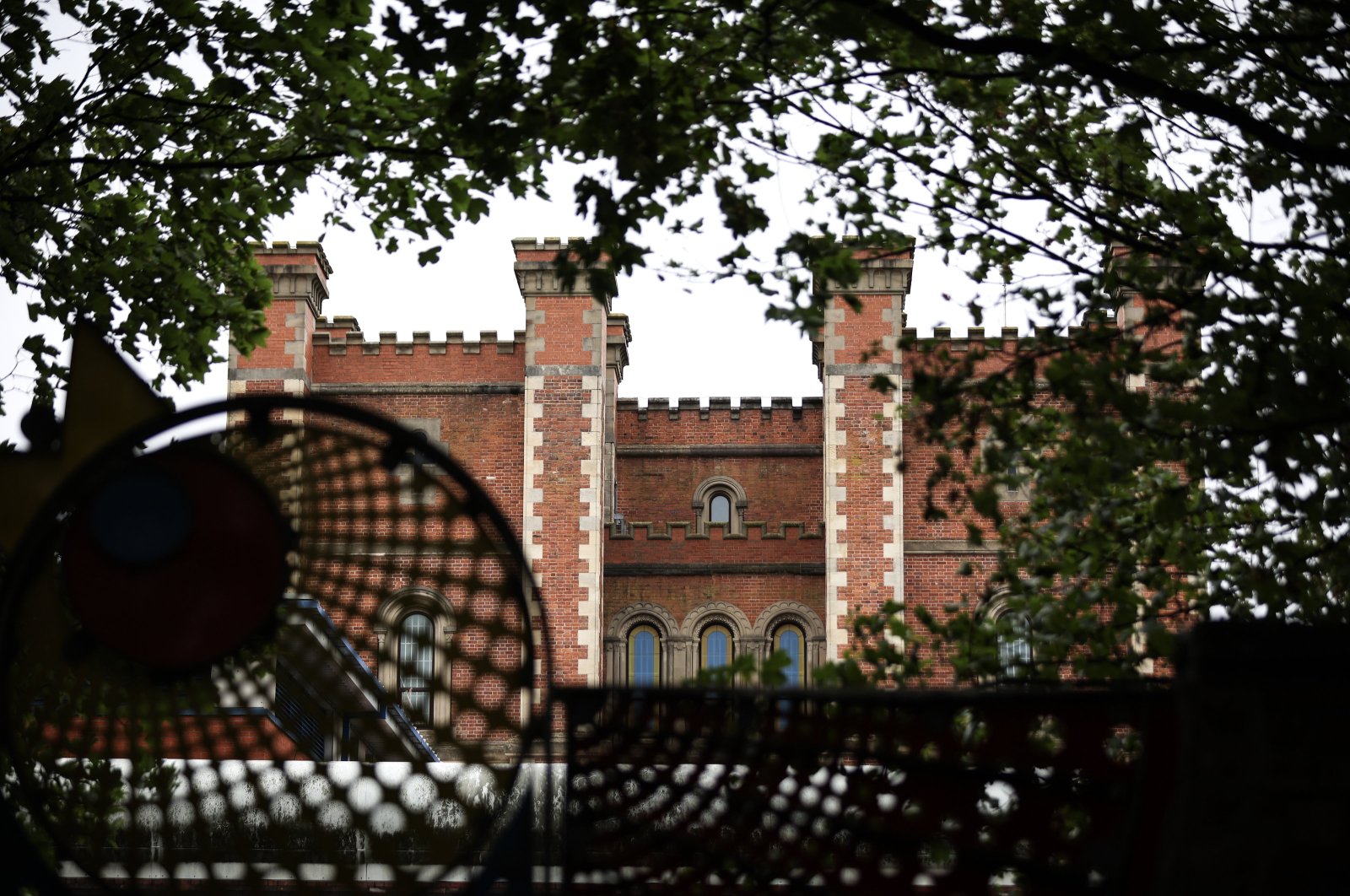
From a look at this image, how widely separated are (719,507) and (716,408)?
235cm

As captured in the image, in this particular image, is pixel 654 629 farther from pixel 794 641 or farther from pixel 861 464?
Result: pixel 861 464

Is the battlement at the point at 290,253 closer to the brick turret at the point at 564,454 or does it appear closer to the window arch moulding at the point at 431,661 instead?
the brick turret at the point at 564,454

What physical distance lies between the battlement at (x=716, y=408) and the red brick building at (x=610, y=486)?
1812 millimetres

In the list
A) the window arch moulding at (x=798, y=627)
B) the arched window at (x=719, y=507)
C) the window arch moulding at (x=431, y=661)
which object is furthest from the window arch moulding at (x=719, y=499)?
the window arch moulding at (x=431, y=661)

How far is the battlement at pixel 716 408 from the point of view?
33812 millimetres

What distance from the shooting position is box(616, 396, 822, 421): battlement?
33812 mm

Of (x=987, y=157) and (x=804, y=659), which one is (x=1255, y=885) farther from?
(x=804, y=659)

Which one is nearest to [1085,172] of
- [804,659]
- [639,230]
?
[639,230]

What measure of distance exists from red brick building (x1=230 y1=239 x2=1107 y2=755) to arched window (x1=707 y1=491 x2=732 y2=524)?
3.15 feet

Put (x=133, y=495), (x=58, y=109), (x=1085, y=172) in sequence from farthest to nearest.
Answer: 1. (x=58, y=109)
2. (x=1085, y=172)
3. (x=133, y=495)

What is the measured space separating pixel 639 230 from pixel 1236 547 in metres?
3.93

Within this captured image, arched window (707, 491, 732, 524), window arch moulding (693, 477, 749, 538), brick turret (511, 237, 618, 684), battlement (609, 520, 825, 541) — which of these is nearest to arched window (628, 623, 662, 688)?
brick turret (511, 237, 618, 684)

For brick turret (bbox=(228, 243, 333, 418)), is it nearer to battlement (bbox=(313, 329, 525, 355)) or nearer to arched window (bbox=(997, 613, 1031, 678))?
battlement (bbox=(313, 329, 525, 355))

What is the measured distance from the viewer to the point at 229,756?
10.7 feet
